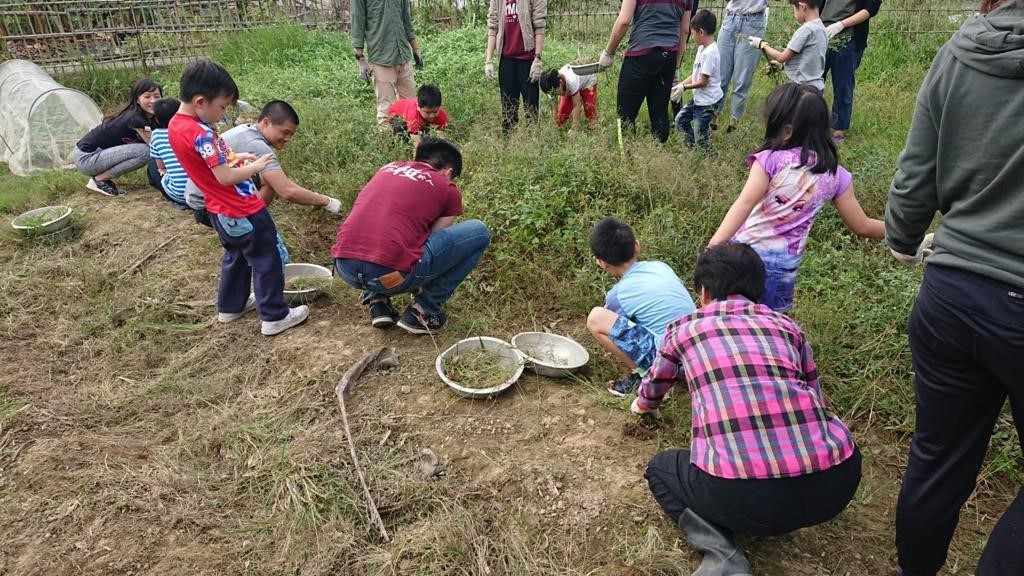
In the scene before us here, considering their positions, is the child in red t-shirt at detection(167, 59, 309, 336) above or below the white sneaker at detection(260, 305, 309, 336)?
above

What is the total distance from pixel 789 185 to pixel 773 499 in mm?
1320

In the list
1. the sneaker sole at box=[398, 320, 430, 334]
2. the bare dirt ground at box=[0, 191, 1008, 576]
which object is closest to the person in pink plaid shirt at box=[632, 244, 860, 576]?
the bare dirt ground at box=[0, 191, 1008, 576]

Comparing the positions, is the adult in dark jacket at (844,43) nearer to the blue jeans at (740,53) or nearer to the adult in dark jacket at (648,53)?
the blue jeans at (740,53)

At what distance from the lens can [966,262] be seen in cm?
152

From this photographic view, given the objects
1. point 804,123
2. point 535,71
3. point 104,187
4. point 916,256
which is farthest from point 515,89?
point 916,256

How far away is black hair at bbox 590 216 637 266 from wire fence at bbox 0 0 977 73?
20.4 ft

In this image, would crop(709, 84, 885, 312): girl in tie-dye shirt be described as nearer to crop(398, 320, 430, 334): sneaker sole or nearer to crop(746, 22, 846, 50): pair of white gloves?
crop(398, 320, 430, 334): sneaker sole

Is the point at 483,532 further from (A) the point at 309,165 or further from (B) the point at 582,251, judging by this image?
(A) the point at 309,165

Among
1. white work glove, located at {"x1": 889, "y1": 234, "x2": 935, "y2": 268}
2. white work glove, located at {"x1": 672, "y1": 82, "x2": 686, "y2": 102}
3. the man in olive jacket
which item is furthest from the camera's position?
the man in olive jacket

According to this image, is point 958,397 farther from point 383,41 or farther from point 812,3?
point 383,41

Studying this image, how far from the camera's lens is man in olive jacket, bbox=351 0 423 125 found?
5.88m

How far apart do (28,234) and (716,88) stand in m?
5.57

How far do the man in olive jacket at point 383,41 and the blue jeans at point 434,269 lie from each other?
290cm

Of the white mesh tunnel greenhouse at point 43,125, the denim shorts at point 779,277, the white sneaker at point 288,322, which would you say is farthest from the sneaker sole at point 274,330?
the white mesh tunnel greenhouse at point 43,125
